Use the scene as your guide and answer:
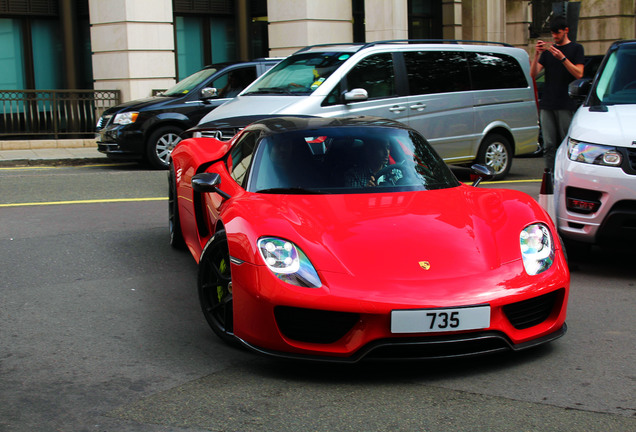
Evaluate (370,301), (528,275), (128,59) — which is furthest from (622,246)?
(128,59)

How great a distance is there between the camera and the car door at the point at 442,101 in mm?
11789

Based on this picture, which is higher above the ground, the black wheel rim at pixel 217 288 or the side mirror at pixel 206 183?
the side mirror at pixel 206 183

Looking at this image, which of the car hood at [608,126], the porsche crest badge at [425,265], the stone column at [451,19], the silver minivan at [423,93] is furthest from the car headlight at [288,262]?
the stone column at [451,19]

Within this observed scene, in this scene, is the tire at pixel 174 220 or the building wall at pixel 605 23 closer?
the tire at pixel 174 220

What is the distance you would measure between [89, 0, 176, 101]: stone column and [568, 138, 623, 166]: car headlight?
1482 cm

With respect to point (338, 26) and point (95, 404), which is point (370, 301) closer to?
point (95, 404)

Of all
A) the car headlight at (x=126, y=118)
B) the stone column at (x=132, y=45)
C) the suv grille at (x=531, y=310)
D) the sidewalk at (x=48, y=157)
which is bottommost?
the sidewalk at (x=48, y=157)

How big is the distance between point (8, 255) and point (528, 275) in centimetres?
469

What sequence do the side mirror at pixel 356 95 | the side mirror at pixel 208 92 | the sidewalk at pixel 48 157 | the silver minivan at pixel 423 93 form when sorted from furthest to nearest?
1. the sidewalk at pixel 48 157
2. the side mirror at pixel 208 92
3. the silver minivan at pixel 423 93
4. the side mirror at pixel 356 95

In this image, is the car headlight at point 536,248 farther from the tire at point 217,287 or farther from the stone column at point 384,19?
the stone column at point 384,19

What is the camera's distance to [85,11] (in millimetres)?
21250

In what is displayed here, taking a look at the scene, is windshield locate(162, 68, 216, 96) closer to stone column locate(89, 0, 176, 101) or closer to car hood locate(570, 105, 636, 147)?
stone column locate(89, 0, 176, 101)

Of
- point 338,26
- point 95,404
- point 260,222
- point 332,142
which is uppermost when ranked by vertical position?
point 338,26

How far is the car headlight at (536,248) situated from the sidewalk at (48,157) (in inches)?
496
